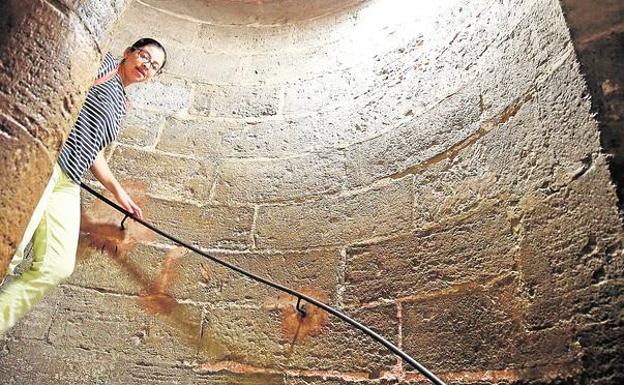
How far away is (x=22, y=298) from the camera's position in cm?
192

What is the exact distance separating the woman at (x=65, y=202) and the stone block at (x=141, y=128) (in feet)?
1.95

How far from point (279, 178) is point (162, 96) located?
104 cm

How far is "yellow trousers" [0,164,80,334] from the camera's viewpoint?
74.4 inches

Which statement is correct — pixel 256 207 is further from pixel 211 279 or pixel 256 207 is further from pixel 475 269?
pixel 475 269

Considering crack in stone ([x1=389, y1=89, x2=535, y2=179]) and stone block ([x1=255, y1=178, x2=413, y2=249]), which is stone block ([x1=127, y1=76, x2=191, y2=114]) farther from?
crack in stone ([x1=389, y1=89, x2=535, y2=179])

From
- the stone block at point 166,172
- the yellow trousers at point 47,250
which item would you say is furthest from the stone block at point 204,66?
the yellow trousers at point 47,250

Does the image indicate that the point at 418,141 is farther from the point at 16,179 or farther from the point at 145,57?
the point at 16,179

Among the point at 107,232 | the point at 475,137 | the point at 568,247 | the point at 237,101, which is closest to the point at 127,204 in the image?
the point at 107,232

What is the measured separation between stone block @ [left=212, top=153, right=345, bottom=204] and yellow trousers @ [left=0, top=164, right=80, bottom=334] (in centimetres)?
79

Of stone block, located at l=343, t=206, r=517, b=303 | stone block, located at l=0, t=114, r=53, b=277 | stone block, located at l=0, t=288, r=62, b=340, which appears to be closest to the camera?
stone block, located at l=0, t=114, r=53, b=277

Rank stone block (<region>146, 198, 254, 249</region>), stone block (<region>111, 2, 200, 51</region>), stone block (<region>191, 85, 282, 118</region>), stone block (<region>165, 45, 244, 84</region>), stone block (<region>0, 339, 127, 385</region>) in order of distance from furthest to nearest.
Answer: stone block (<region>111, 2, 200, 51</region>)
stone block (<region>165, 45, 244, 84</region>)
stone block (<region>191, 85, 282, 118</region>)
stone block (<region>146, 198, 254, 249</region>)
stone block (<region>0, 339, 127, 385</region>)

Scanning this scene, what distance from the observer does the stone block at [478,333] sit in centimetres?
147

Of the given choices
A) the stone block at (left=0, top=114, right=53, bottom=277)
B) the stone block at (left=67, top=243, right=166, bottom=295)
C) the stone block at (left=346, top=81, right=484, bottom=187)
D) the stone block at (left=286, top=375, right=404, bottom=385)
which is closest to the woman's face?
the stone block at (left=67, top=243, right=166, bottom=295)

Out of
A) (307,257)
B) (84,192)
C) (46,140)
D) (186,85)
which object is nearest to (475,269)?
(307,257)
